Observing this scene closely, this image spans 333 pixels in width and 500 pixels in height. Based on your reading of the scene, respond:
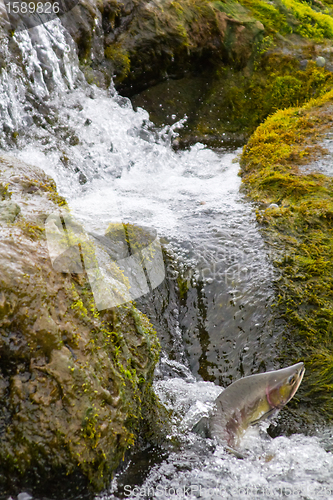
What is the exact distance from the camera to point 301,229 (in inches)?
156

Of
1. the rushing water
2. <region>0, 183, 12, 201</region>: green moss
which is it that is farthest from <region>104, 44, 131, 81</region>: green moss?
<region>0, 183, 12, 201</region>: green moss

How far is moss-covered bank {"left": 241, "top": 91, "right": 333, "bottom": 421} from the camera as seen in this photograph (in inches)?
125

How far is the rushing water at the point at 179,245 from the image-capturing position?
237cm

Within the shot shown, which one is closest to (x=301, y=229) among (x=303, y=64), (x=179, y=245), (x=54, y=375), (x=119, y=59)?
(x=179, y=245)

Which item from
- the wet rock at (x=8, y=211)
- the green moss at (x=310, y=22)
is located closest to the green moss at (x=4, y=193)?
the wet rock at (x=8, y=211)

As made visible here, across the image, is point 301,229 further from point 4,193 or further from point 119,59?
point 119,59

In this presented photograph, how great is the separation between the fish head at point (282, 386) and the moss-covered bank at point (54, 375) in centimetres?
101

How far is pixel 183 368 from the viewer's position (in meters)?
3.27

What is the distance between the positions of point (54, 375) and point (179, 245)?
233 centimetres

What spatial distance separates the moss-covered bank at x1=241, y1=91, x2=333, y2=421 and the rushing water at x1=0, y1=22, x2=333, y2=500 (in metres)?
0.17

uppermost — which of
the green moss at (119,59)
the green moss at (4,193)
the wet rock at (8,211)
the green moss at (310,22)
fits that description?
the wet rock at (8,211)

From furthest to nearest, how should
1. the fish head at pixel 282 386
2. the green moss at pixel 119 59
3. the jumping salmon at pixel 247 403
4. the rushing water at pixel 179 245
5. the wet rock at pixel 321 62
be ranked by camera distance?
the wet rock at pixel 321 62, the green moss at pixel 119 59, the fish head at pixel 282 386, the jumping salmon at pixel 247 403, the rushing water at pixel 179 245

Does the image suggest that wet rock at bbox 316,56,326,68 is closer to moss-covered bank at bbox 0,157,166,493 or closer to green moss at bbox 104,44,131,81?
green moss at bbox 104,44,131,81

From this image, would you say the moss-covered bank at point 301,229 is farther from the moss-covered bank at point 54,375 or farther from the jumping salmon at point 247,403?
the moss-covered bank at point 54,375
